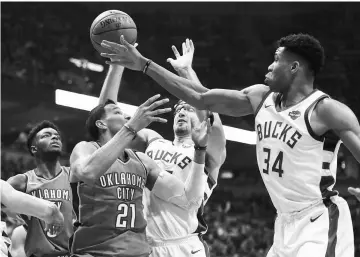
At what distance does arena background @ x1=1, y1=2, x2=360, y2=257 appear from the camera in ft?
52.1

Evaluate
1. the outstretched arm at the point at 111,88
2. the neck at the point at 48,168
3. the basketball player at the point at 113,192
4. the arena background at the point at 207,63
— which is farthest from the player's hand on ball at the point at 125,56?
the arena background at the point at 207,63

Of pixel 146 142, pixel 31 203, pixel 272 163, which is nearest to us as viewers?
pixel 31 203

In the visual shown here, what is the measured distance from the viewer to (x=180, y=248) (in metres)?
6.36

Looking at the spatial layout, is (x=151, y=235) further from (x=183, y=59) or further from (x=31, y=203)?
(x=31, y=203)

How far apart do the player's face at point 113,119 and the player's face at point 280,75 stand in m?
1.47

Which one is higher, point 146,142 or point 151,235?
point 146,142

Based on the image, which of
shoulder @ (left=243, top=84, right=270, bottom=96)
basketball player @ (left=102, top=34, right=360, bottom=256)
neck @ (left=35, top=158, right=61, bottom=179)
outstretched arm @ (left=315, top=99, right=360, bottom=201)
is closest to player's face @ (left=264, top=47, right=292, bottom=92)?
basketball player @ (left=102, top=34, right=360, bottom=256)

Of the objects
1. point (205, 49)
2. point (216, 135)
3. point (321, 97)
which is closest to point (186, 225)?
point (216, 135)

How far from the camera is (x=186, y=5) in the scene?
1741 cm

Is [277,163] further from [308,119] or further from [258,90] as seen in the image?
[258,90]

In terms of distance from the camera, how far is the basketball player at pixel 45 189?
6033 millimetres

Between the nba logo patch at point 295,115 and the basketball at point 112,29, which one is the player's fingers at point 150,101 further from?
the nba logo patch at point 295,115

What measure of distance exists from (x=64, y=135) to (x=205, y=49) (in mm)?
4140

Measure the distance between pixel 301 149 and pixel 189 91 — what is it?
3.02 ft
